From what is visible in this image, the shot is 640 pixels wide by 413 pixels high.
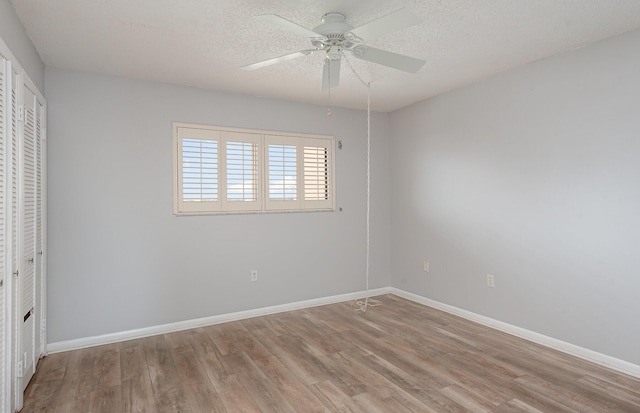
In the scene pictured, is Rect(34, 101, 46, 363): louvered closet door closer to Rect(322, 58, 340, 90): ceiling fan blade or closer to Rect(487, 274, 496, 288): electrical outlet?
Rect(322, 58, 340, 90): ceiling fan blade

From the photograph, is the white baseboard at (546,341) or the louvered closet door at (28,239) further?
the white baseboard at (546,341)

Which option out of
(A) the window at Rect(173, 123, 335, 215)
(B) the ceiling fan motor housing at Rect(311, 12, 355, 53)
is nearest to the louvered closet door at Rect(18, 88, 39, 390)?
(A) the window at Rect(173, 123, 335, 215)

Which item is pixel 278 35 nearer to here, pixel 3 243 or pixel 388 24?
pixel 388 24

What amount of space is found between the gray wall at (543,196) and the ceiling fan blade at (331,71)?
1890 millimetres

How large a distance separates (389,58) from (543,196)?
6.48 feet

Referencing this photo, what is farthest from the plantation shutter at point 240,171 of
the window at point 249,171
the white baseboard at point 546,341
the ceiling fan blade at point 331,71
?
the white baseboard at point 546,341

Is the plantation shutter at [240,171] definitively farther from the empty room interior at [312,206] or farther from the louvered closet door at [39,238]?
the louvered closet door at [39,238]

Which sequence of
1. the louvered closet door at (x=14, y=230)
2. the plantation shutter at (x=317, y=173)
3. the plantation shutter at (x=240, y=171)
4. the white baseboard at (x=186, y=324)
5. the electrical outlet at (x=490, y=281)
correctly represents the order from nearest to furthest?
1. the louvered closet door at (x=14, y=230)
2. the white baseboard at (x=186, y=324)
3. the electrical outlet at (x=490, y=281)
4. the plantation shutter at (x=240, y=171)
5. the plantation shutter at (x=317, y=173)

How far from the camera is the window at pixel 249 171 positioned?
3713 mm

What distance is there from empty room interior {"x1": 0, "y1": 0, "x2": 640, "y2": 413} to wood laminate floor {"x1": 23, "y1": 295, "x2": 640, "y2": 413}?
0.02 meters

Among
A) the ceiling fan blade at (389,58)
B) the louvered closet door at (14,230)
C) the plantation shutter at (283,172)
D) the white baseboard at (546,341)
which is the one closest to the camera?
the louvered closet door at (14,230)

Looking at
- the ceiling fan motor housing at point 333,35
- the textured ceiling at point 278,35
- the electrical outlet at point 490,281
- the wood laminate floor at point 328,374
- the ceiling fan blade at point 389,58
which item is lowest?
the wood laminate floor at point 328,374

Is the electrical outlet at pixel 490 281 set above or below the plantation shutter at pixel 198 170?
below

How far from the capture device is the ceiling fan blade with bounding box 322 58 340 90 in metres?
2.42
